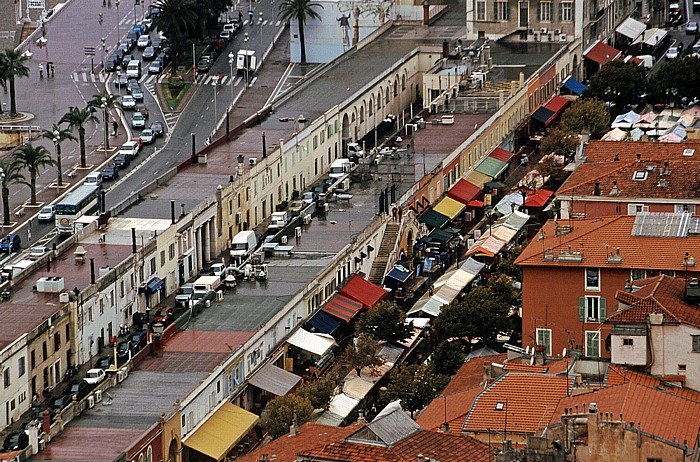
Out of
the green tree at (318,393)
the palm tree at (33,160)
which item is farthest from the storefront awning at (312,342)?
the palm tree at (33,160)

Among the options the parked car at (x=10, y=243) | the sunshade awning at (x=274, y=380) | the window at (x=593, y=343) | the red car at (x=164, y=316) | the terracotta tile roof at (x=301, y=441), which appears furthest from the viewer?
the parked car at (x=10, y=243)

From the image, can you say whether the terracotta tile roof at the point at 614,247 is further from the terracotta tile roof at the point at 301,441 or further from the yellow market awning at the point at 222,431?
the terracotta tile roof at the point at 301,441

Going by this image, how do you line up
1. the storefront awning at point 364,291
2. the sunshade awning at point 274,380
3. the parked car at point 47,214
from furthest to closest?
1. the parked car at point 47,214
2. the storefront awning at point 364,291
3. the sunshade awning at point 274,380

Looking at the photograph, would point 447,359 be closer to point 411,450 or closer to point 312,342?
point 312,342

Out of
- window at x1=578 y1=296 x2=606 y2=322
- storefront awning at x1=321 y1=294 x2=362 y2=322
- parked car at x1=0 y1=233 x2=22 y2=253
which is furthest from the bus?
window at x1=578 y1=296 x2=606 y2=322

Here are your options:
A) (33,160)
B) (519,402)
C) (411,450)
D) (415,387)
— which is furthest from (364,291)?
(411,450)

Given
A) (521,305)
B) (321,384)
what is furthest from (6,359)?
(521,305)
